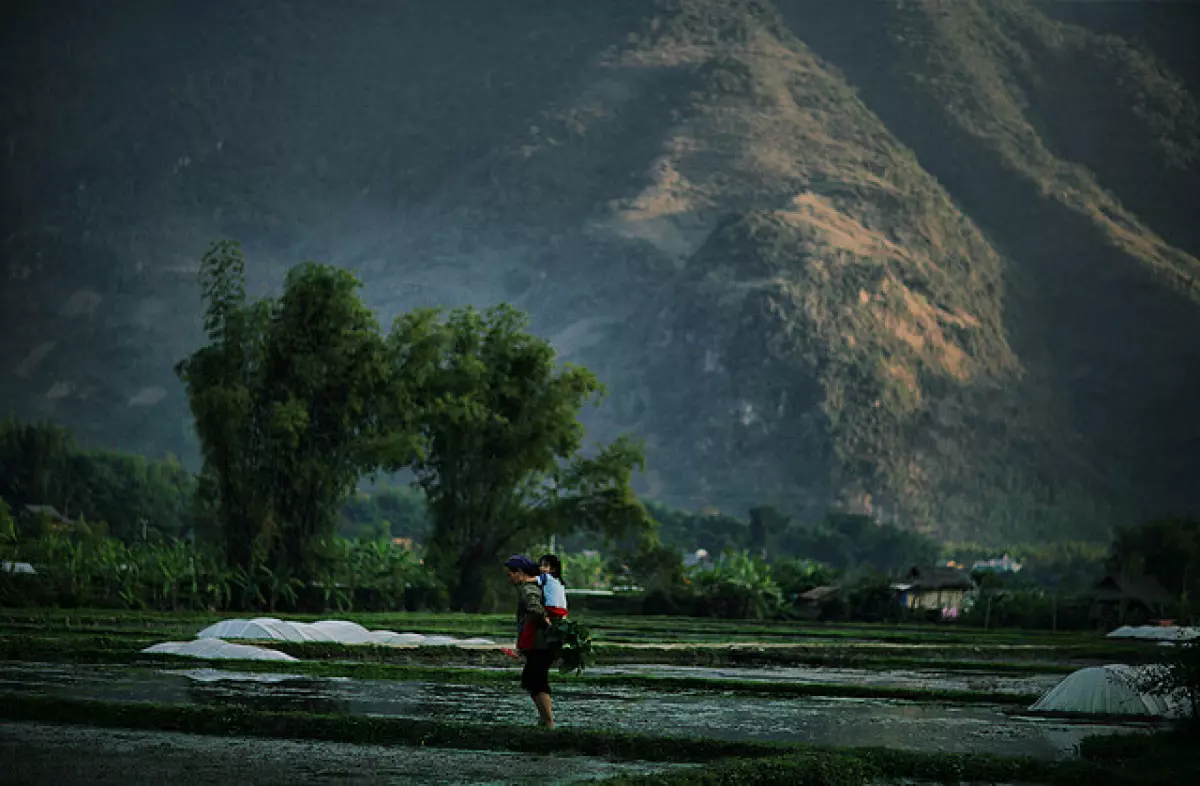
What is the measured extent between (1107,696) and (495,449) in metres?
40.7

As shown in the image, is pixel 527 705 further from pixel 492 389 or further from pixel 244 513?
pixel 492 389

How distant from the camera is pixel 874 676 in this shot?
34.9m

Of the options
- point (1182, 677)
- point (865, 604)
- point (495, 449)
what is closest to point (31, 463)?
point (495, 449)

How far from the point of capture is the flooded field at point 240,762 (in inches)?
557

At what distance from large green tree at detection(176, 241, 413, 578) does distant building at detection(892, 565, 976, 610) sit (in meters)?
35.0

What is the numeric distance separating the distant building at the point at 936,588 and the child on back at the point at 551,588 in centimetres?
6451

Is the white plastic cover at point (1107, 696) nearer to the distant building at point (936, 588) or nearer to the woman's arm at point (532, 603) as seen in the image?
the woman's arm at point (532, 603)

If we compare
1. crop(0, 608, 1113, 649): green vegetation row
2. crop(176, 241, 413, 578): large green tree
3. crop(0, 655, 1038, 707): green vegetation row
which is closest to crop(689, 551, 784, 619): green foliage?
crop(0, 608, 1113, 649): green vegetation row

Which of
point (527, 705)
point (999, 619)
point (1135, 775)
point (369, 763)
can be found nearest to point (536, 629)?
point (369, 763)

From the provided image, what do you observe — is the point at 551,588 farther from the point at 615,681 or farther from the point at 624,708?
the point at 615,681

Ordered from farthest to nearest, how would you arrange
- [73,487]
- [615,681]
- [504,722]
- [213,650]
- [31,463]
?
1. [73,487]
2. [31,463]
3. [213,650]
4. [615,681]
5. [504,722]

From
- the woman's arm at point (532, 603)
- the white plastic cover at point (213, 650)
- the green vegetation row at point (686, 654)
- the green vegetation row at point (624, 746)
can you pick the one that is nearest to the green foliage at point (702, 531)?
the green vegetation row at point (686, 654)

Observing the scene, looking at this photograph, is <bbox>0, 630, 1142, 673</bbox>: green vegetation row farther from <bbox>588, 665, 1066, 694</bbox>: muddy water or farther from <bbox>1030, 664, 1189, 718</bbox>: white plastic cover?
<bbox>1030, 664, 1189, 718</bbox>: white plastic cover

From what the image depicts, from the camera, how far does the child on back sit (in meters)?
18.4
